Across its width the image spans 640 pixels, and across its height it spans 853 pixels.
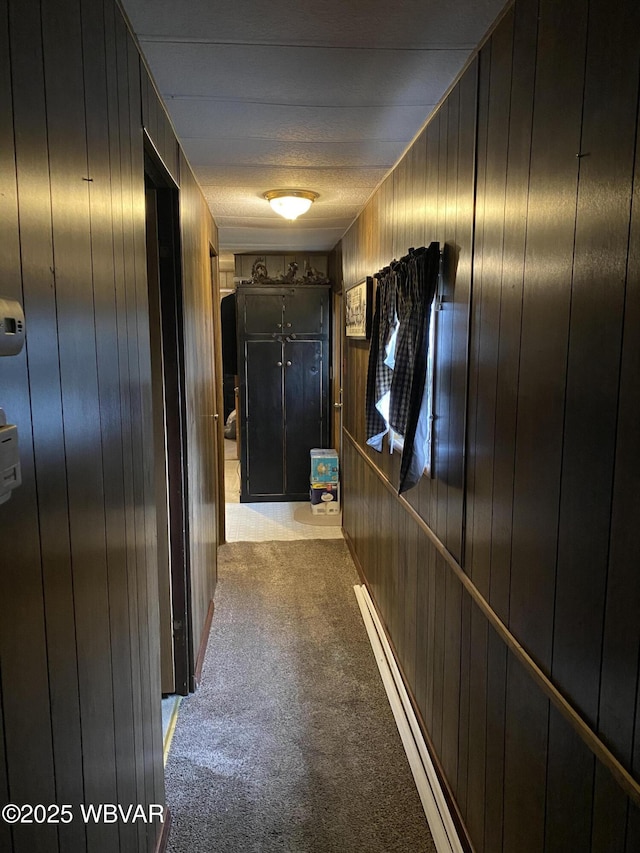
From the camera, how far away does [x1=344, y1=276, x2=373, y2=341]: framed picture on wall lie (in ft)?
10.3

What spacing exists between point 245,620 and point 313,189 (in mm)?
2356

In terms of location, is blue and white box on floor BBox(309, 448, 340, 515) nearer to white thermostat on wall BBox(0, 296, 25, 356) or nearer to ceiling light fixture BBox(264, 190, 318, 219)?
ceiling light fixture BBox(264, 190, 318, 219)

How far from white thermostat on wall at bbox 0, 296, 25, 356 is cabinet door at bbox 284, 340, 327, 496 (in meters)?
4.55

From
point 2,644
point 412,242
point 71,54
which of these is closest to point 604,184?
point 71,54

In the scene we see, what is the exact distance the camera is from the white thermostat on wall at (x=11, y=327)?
0.73m

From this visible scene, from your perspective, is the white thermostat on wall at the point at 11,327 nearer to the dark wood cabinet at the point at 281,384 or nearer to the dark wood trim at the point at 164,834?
the dark wood trim at the point at 164,834

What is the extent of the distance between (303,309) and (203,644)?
325cm

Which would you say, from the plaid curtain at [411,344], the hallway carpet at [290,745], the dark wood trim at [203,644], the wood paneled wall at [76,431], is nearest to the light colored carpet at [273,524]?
the hallway carpet at [290,745]

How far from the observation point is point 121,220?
137cm

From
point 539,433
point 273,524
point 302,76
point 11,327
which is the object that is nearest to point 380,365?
point 302,76

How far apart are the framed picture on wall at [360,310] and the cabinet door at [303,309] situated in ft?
4.52

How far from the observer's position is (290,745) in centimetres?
222

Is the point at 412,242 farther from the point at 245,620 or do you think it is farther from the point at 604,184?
the point at 245,620

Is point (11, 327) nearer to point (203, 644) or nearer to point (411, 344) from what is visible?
point (411, 344)
